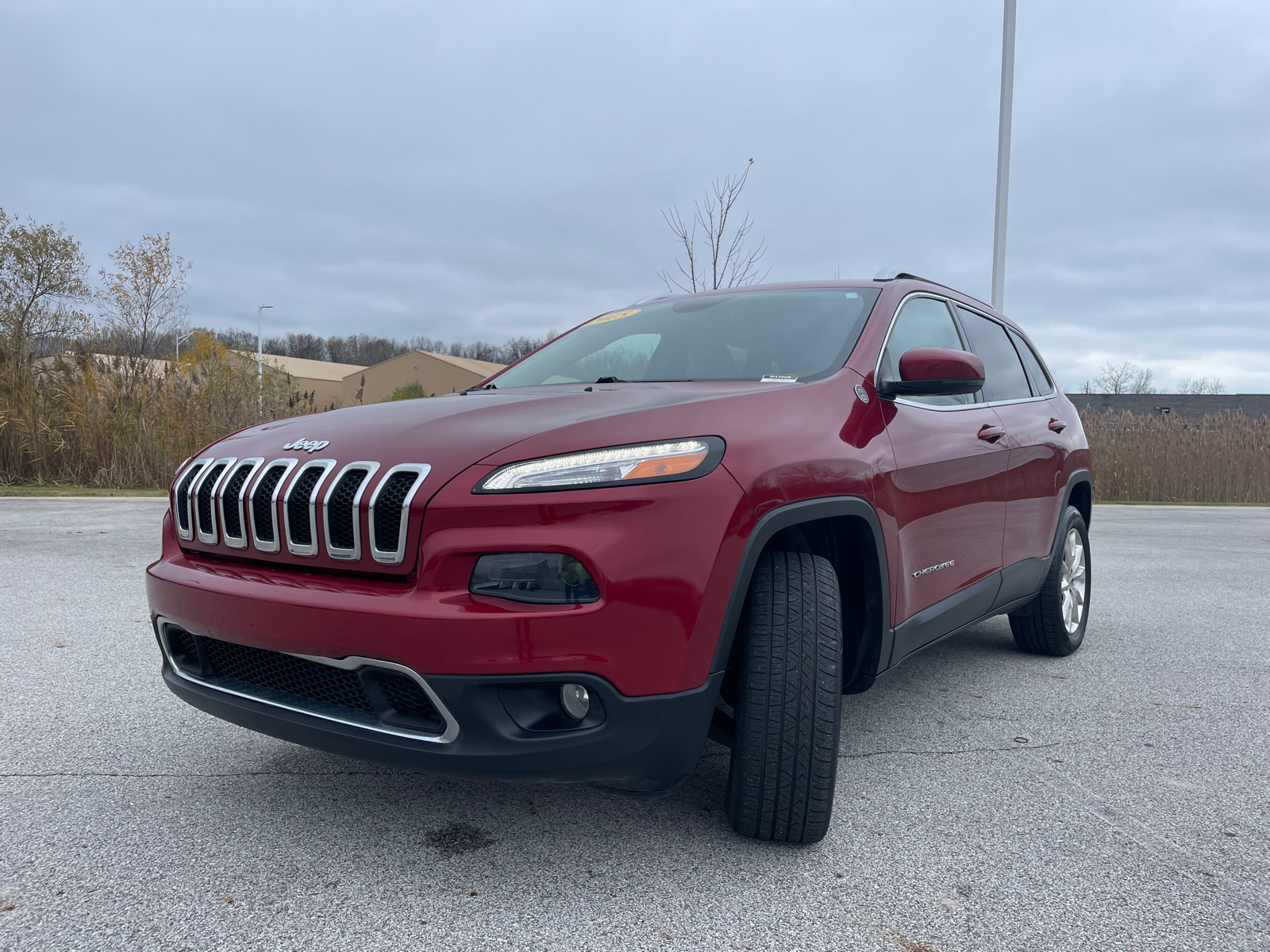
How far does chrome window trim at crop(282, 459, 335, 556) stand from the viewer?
7.11 ft

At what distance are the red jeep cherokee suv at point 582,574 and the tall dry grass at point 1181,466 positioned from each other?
1639cm

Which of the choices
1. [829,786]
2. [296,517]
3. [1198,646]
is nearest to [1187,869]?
[829,786]

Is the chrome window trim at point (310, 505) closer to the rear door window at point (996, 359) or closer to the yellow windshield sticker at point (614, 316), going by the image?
the yellow windshield sticker at point (614, 316)

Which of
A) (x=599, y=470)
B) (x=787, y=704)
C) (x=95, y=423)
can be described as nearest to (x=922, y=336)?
(x=787, y=704)

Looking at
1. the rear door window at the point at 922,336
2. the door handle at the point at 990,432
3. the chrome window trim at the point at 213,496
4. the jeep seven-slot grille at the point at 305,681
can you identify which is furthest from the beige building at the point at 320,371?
the jeep seven-slot grille at the point at 305,681

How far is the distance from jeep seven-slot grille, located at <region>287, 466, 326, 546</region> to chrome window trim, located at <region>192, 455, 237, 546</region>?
320mm

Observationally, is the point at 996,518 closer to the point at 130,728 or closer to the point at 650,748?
the point at 650,748

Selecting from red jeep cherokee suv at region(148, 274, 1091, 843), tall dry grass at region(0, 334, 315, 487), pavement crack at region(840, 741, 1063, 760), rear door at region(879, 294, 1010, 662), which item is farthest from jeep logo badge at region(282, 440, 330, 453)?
tall dry grass at region(0, 334, 315, 487)

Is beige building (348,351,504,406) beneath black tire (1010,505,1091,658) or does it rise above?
above

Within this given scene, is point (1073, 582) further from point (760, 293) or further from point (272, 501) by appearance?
point (272, 501)

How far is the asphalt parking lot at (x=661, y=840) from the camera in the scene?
6.59 feet

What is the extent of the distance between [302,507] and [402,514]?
0.32 m

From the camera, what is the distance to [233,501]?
2371 mm

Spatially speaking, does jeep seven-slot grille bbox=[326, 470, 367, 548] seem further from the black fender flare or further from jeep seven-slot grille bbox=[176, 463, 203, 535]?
the black fender flare
